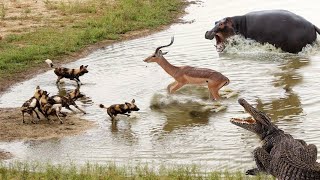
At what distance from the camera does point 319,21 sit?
782 inches

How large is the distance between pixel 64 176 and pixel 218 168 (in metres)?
2.11

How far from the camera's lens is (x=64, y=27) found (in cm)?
2142

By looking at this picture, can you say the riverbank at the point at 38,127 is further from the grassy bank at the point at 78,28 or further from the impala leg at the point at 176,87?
the grassy bank at the point at 78,28

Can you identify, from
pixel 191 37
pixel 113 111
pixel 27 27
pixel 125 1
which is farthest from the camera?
pixel 125 1

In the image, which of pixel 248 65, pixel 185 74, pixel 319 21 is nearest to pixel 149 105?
pixel 185 74

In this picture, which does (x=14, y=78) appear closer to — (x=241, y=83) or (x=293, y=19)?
(x=241, y=83)

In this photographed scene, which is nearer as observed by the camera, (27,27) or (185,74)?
(185,74)

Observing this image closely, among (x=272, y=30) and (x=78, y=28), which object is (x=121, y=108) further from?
(x=78, y=28)

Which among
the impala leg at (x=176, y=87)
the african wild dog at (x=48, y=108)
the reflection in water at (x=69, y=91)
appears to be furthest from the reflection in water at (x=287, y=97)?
the african wild dog at (x=48, y=108)

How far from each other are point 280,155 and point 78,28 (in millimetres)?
13996

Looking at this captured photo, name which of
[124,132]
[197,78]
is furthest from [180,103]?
[124,132]

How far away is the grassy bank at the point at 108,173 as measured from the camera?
28.9 feet

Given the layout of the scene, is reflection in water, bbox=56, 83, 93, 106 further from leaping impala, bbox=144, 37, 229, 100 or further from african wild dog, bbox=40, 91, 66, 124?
leaping impala, bbox=144, 37, 229, 100

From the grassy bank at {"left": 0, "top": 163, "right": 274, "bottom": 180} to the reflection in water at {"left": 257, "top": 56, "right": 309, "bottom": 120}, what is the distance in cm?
327
